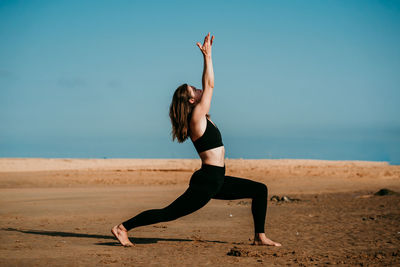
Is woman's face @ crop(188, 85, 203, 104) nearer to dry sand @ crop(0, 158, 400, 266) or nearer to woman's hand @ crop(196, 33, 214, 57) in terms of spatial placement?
woman's hand @ crop(196, 33, 214, 57)

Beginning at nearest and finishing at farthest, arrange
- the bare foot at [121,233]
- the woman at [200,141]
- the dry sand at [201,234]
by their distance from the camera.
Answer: the dry sand at [201,234]
the woman at [200,141]
the bare foot at [121,233]

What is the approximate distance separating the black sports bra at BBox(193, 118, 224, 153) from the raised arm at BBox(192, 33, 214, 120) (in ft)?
0.79

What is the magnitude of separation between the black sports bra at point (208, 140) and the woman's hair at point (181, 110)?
0.19 m

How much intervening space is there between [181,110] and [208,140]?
0.48 m

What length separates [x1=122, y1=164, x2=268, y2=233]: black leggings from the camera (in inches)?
227

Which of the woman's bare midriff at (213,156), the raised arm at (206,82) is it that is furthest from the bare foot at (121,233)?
the raised arm at (206,82)

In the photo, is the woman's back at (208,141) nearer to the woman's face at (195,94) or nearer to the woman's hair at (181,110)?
the woman's hair at (181,110)

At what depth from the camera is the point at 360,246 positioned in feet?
20.3

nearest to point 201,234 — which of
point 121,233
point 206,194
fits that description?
point 121,233

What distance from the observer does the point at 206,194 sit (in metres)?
5.77

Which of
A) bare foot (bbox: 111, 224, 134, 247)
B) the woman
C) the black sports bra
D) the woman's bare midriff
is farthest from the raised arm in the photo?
bare foot (bbox: 111, 224, 134, 247)

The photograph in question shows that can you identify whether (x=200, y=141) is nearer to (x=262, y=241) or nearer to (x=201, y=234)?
(x=262, y=241)

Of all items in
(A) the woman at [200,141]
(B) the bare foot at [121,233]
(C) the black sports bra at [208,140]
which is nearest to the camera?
(A) the woman at [200,141]

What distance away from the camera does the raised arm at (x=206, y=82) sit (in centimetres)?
544
